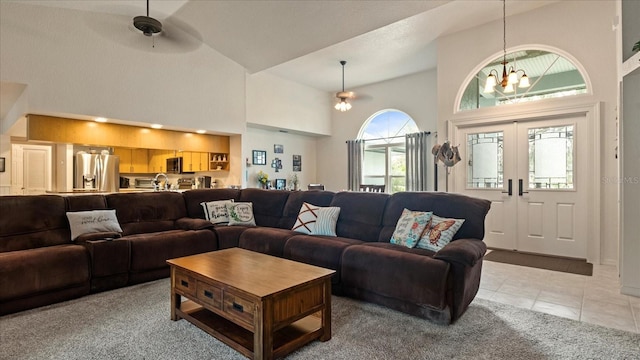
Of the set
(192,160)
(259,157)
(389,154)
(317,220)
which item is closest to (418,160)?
(389,154)

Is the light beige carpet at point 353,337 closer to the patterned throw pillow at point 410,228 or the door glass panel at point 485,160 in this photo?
the patterned throw pillow at point 410,228

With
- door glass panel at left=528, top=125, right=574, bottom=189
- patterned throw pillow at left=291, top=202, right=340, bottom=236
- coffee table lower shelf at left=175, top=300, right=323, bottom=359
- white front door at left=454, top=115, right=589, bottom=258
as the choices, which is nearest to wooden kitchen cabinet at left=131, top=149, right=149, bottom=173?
patterned throw pillow at left=291, top=202, right=340, bottom=236

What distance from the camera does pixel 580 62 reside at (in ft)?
14.4

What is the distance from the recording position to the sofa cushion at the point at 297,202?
13.5 ft

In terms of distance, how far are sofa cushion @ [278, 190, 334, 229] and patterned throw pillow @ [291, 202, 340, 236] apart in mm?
155

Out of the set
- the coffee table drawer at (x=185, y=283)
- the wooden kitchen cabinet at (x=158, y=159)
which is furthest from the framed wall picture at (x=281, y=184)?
the coffee table drawer at (x=185, y=283)

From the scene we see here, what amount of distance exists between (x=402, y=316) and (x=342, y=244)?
0.84 m

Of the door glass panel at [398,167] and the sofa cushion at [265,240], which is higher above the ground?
the door glass panel at [398,167]

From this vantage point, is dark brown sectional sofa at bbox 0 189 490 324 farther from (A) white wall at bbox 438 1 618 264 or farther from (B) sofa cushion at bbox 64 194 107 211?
(A) white wall at bbox 438 1 618 264

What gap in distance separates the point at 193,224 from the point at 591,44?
5.69 m

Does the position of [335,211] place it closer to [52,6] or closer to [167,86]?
[167,86]

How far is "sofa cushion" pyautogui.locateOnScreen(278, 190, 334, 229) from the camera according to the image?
4125 mm

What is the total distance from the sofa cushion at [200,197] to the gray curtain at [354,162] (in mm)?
3763

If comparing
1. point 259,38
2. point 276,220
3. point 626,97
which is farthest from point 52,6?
point 626,97
